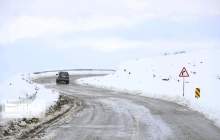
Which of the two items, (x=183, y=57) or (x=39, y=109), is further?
(x=183, y=57)

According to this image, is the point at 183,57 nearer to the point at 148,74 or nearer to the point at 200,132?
the point at 148,74

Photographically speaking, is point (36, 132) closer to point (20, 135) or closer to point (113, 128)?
point (20, 135)

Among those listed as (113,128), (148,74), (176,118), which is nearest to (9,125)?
(113,128)

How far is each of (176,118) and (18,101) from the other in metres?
7.61

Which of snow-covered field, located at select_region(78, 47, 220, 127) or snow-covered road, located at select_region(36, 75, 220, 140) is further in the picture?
snow-covered field, located at select_region(78, 47, 220, 127)

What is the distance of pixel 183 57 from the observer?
273ft

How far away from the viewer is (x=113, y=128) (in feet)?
57.0

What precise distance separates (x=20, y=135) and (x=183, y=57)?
70.0m

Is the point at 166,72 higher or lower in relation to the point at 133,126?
higher

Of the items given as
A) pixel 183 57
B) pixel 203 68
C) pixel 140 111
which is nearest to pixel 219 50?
pixel 183 57

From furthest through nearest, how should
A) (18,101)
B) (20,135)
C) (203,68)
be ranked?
(203,68) < (18,101) < (20,135)

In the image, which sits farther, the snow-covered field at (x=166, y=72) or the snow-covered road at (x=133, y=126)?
the snow-covered field at (x=166, y=72)

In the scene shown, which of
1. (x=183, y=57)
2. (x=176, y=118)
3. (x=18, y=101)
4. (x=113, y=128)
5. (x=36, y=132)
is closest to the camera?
(x=36, y=132)

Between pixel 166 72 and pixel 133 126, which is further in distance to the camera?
pixel 166 72
